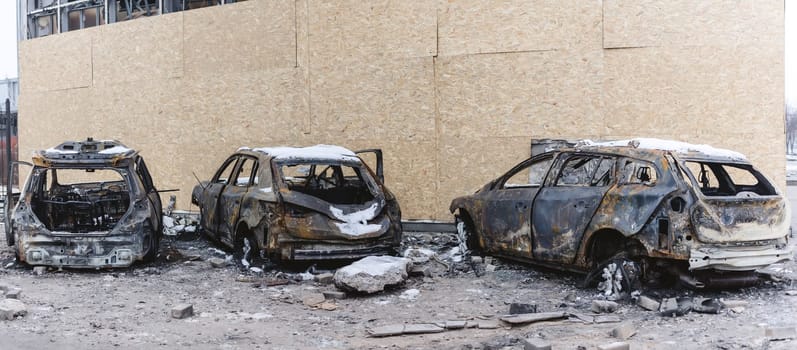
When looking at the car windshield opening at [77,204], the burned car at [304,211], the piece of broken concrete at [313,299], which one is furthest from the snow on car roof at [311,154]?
the piece of broken concrete at [313,299]

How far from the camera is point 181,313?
6.00 meters

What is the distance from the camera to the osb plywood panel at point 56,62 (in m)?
14.3

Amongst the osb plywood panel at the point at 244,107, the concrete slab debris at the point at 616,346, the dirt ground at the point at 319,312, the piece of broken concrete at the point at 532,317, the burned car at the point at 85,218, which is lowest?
the dirt ground at the point at 319,312

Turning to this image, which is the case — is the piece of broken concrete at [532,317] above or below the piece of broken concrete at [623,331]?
below

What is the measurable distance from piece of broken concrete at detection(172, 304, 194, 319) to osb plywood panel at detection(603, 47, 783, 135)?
23.9 feet

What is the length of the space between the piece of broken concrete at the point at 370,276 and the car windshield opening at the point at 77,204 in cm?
336

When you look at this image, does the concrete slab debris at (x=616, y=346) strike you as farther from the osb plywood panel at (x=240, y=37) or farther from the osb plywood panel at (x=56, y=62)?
A: the osb plywood panel at (x=56, y=62)

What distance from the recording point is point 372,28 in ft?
37.4

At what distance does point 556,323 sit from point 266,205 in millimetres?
3608

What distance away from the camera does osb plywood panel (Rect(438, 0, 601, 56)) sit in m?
10.5

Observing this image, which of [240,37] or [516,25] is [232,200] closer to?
[240,37]

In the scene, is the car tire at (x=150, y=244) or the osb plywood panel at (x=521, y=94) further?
the osb plywood panel at (x=521, y=94)

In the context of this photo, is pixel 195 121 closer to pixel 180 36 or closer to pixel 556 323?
pixel 180 36

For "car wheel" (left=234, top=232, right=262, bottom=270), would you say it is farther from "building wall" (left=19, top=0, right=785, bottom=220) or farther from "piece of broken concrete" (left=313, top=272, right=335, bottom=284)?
"building wall" (left=19, top=0, right=785, bottom=220)
